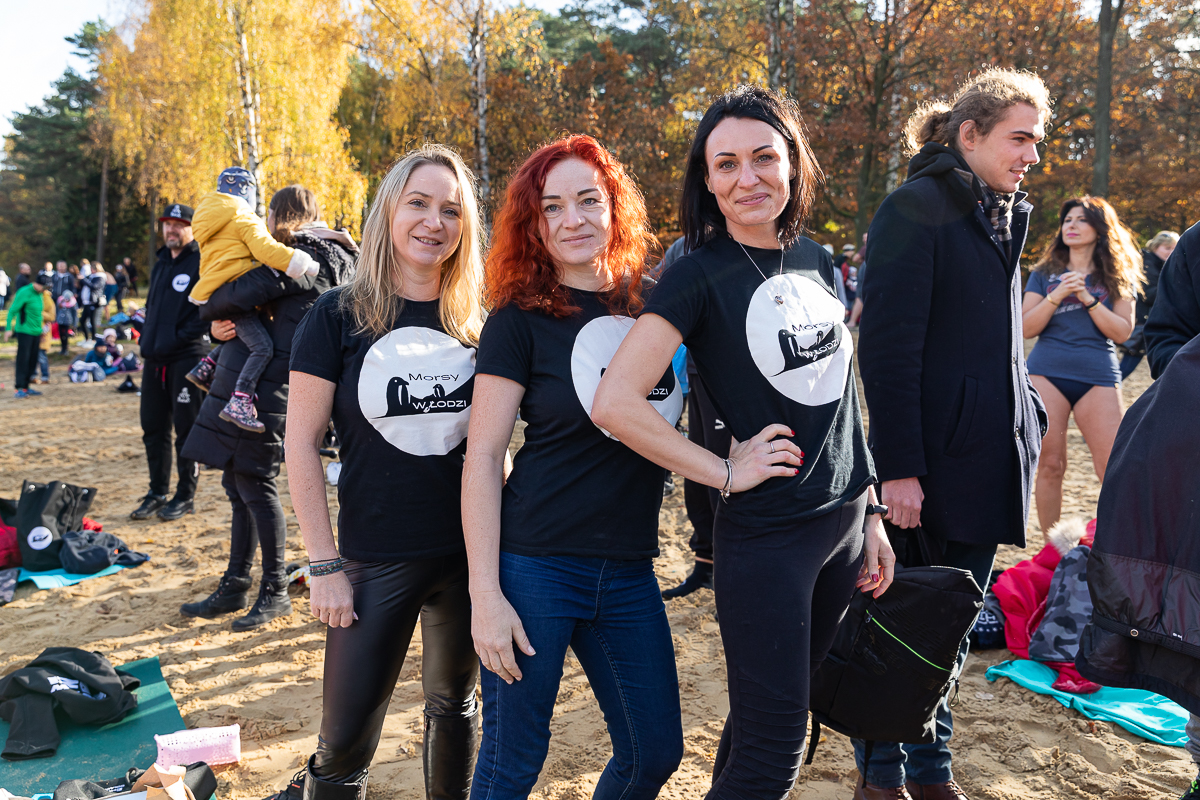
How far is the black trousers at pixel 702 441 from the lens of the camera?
11.4ft

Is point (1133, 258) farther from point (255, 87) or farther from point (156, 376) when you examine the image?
point (255, 87)

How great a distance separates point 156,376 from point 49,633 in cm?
236

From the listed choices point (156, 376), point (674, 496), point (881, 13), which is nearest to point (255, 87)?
point (881, 13)

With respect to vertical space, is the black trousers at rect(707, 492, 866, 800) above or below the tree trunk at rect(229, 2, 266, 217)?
below

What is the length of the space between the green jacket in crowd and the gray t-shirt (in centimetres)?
1384

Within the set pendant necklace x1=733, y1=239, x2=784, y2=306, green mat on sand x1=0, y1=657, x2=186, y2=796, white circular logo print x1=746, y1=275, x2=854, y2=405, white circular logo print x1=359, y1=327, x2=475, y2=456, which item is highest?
pendant necklace x1=733, y1=239, x2=784, y2=306

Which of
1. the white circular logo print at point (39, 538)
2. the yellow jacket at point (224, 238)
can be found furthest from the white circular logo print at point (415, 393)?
the white circular logo print at point (39, 538)

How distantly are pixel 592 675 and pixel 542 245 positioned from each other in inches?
41.0

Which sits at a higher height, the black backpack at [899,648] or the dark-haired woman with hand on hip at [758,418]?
the dark-haired woman with hand on hip at [758,418]

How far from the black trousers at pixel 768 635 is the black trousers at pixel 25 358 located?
563 inches

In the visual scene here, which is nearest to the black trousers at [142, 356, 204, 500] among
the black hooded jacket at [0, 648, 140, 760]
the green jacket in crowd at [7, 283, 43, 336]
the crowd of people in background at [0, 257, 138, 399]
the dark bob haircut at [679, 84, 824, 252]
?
the black hooded jacket at [0, 648, 140, 760]

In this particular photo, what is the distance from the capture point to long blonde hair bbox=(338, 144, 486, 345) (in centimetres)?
212

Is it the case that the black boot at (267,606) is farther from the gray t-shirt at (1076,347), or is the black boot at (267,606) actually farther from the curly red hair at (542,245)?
the gray t-shirt at (1076,347)

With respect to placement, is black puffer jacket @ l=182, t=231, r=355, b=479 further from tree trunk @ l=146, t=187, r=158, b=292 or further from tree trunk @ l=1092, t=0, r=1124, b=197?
tree trunk @ l=146, t=187, r=158, b=292
